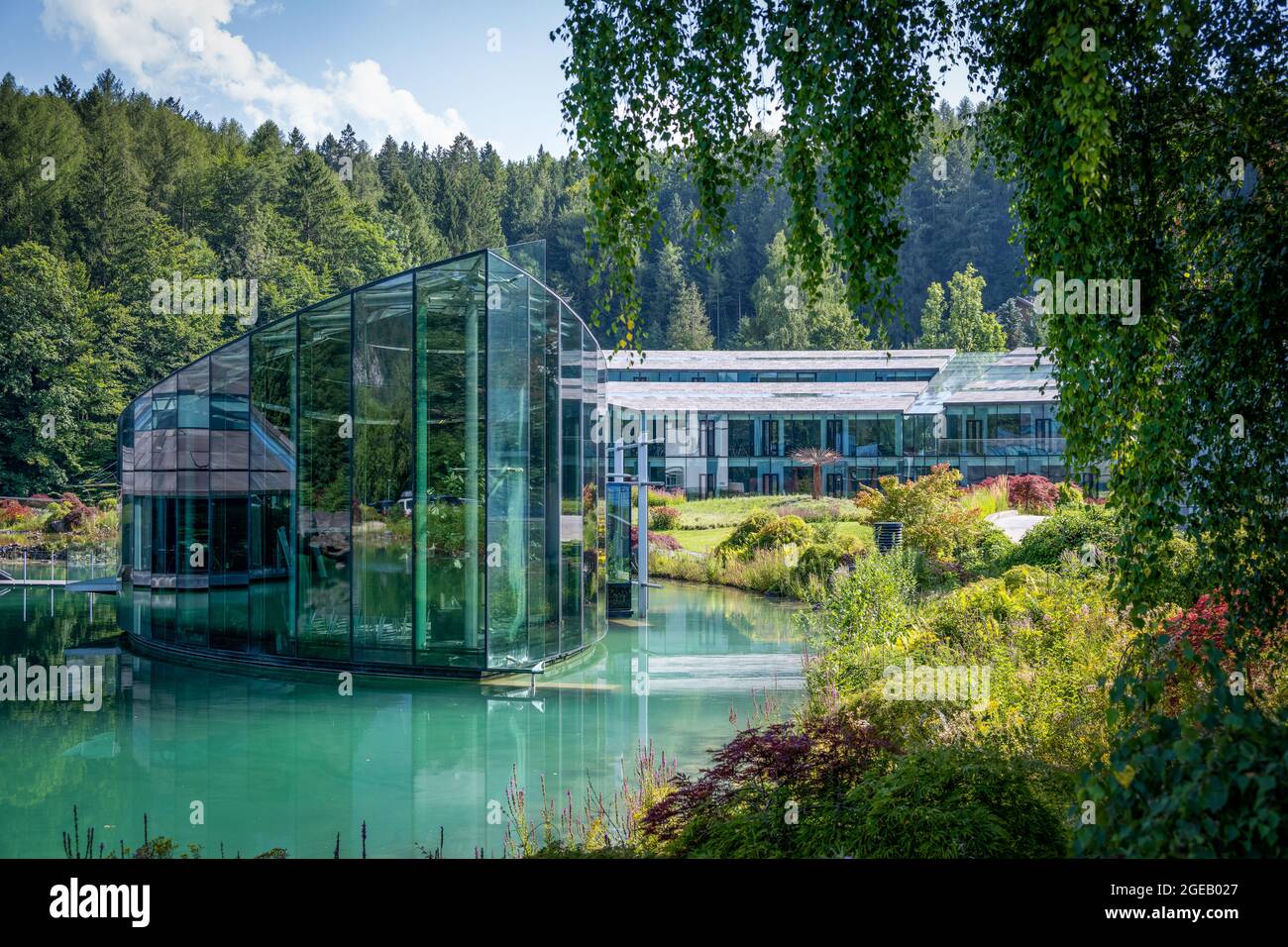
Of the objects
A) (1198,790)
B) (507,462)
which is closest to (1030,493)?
(507,462)

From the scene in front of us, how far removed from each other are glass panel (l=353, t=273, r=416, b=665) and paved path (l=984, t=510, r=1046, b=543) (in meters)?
12.9

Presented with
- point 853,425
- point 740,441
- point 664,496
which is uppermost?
point 853,425

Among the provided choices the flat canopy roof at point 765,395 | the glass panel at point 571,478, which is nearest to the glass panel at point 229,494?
the glass panel at point 571,478

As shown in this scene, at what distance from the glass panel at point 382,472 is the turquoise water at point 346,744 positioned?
2.48 ft

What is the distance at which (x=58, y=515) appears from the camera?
1270 inches

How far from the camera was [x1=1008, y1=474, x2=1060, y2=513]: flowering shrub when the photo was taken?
28.1m

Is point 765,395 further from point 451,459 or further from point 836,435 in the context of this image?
point 451,459

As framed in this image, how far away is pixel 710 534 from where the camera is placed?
106ft

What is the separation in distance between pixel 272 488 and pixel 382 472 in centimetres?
239
